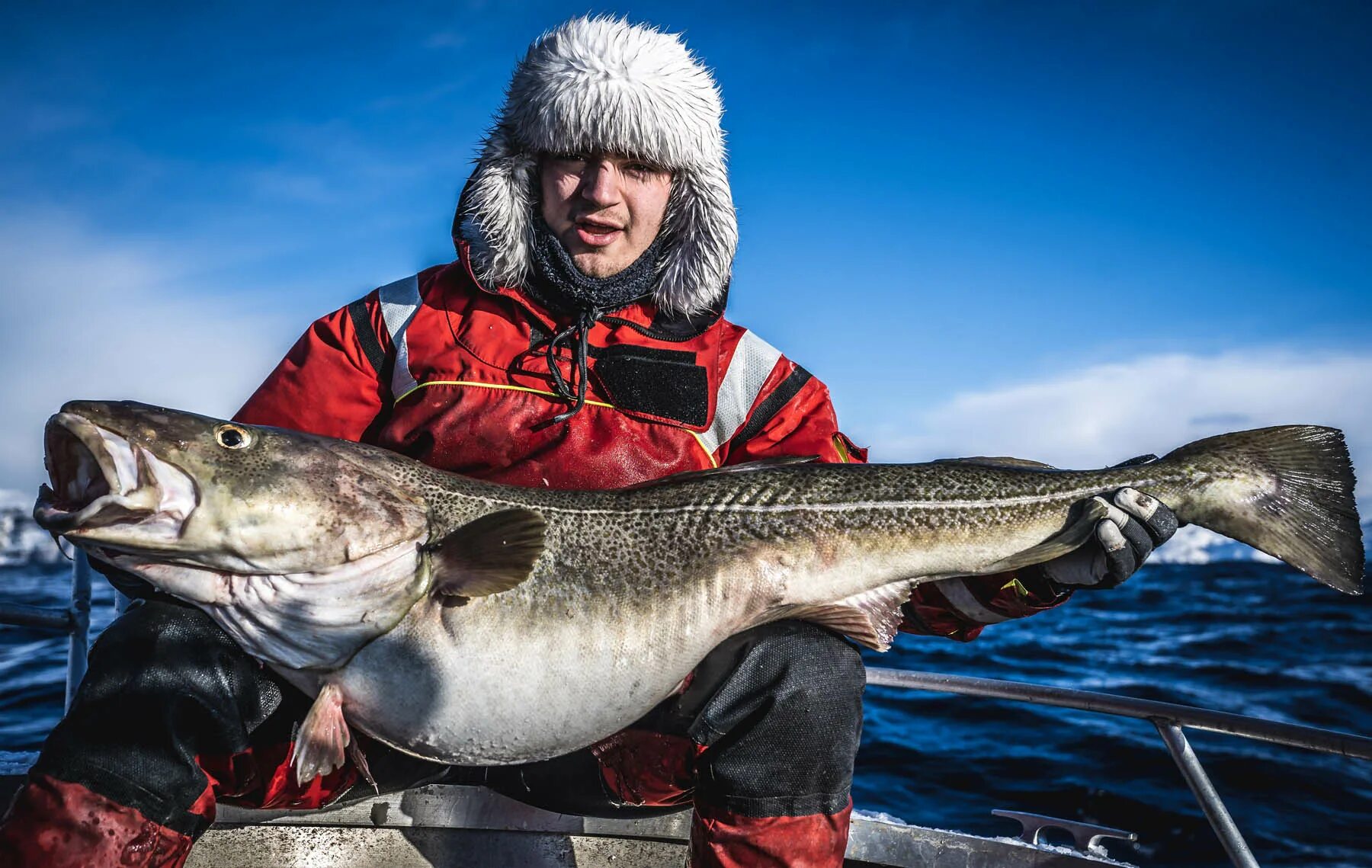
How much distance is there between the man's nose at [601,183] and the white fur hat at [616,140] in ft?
0.21

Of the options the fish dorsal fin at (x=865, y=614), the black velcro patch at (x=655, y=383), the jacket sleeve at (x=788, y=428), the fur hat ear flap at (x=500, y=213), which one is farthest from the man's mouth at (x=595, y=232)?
the fish dorsal fin at (x=865, y=614)

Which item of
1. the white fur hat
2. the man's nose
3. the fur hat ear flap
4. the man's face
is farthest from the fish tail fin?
the fur hat ear flap

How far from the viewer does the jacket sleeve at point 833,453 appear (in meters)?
3.02

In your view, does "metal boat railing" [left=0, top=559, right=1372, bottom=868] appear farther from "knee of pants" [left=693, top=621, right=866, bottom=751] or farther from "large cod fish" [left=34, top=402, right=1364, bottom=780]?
"knee of pants" [left=693, top=621, right=866, bottom=751]

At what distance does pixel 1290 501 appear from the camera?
2.96m

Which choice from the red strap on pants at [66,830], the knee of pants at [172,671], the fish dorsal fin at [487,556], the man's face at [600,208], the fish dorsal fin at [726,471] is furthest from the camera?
the man's face at [600,208]

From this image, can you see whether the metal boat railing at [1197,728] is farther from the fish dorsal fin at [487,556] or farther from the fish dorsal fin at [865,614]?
the fish dorsal fin at [487,556]

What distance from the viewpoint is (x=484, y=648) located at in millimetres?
2314

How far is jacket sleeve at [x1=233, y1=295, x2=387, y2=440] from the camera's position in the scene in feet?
10.2

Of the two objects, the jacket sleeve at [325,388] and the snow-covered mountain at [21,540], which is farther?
the snow-covered mountain at [21,540]

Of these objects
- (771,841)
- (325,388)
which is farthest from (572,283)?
(771,841)

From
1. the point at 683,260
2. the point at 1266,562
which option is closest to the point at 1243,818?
the point at 683,260

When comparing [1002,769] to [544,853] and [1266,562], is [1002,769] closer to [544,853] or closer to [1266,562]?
[544,853]

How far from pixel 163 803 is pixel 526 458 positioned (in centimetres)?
145
